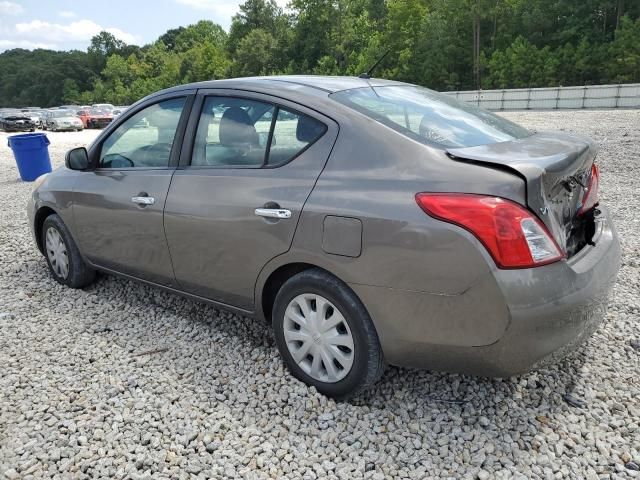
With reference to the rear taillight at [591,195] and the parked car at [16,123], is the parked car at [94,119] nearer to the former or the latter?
the parked car at [16,123]

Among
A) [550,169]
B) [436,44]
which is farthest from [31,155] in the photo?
[436,44]

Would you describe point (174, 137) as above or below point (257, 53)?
below

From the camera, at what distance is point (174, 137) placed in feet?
11.3

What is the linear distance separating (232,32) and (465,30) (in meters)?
43.5

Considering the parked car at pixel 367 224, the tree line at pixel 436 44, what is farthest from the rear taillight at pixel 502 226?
the tree line at pixel 436 44

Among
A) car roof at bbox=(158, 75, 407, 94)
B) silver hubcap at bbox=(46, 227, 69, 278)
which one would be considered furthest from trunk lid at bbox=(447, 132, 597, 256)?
silver hubcap at bbox=(46, 227, 69, 278)

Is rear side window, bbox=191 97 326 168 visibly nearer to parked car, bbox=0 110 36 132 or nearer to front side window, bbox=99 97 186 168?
front side window, bbox=99 97 186 168

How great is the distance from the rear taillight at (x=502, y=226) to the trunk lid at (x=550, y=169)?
0.08 metres

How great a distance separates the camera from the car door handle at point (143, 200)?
3.42m

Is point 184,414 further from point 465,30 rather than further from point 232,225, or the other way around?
point 465,30

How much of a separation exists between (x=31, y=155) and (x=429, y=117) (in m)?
11.4

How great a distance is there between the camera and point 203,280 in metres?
3.26

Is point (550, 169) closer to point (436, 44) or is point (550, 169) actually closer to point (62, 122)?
point (62, 122)

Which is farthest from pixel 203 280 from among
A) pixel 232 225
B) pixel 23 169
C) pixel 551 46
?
pixel 551 46
